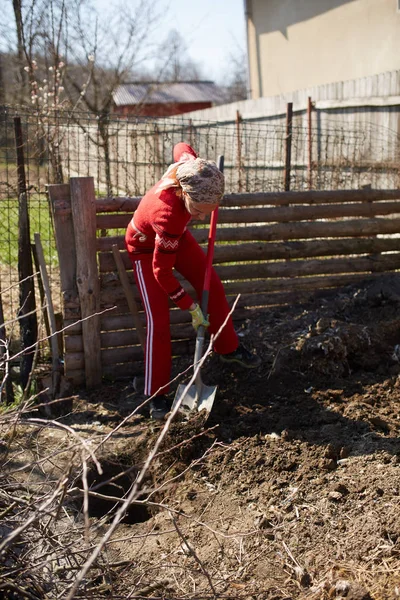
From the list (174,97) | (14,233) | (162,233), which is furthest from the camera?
(174,97)

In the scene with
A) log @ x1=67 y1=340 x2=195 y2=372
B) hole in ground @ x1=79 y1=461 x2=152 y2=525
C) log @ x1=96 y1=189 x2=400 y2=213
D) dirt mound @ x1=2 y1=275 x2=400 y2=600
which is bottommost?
hole in ground @ x1=79 y1=461 x2=152 y2=525

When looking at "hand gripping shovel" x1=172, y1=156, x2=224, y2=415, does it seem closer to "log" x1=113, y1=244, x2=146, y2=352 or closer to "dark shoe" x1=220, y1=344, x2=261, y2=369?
"dark shoe" x1=220, y1=344, x2=261, y2=369

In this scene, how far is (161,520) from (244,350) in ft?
5.62

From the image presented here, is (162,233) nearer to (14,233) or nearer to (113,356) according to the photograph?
(113,356)

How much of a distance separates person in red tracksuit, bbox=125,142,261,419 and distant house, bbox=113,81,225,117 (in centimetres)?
2184

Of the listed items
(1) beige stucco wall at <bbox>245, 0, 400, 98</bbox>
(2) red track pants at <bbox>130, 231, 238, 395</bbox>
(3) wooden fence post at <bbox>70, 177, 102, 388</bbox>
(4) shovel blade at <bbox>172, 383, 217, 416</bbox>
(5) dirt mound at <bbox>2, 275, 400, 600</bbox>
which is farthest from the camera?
(1) beige stucco wall at <bbox>245, 0, 400, 98</bbox>

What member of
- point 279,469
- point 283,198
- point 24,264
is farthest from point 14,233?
point 279,469

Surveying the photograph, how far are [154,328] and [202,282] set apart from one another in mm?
527

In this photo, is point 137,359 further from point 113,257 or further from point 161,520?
point 161,520

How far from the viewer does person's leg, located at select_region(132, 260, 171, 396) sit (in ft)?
14.8

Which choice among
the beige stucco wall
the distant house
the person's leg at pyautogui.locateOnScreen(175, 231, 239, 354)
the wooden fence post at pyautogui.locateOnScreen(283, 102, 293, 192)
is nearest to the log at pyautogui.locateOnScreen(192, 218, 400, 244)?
the person's leg at pyautogui.locateOnScreen(175, 231, 239, 354)

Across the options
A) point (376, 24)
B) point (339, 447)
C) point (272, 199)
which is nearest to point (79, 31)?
point (376, 24)

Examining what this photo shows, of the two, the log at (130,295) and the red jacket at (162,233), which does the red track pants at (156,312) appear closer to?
the red jacket at (162,233)

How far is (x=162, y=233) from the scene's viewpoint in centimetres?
408
